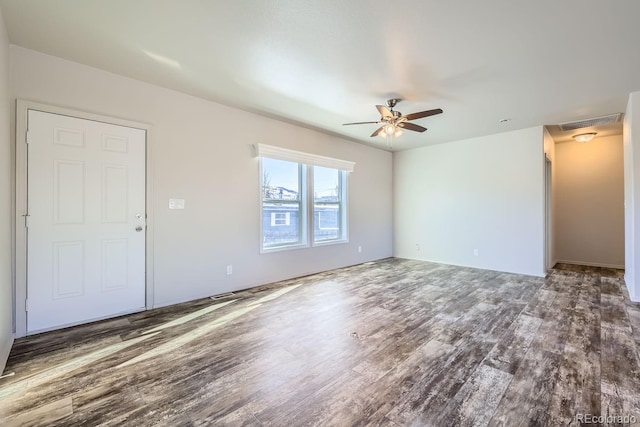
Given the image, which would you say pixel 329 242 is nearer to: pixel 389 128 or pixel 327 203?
pixel 327 203

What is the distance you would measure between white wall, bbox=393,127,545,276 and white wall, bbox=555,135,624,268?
6.45 ft

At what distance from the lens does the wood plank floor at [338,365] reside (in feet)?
5.49

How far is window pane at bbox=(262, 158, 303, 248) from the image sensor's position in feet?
15.0

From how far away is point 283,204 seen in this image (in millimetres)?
4832

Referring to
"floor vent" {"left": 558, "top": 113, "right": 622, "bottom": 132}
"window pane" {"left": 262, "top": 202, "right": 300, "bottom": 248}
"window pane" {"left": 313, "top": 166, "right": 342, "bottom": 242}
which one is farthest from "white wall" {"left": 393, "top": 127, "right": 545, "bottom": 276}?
"window pane" {"left": 262, "top": 202, "right": 300, "bottom": 248}

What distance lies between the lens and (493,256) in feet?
18.0

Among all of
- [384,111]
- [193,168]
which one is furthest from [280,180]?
[384,111]

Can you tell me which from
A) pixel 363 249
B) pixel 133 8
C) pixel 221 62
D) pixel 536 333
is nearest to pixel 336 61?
pixel 221 62

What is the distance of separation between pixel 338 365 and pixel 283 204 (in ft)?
10.0

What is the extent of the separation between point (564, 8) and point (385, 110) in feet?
5.51

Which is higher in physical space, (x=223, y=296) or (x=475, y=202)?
(x=475, y=202)

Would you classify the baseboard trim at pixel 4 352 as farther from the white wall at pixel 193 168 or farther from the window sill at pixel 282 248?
the window sill at pixel 282 248

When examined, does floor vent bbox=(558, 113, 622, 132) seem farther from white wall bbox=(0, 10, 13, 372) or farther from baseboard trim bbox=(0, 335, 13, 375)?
baseboard trim bbox=(0, 335, 13, 375)

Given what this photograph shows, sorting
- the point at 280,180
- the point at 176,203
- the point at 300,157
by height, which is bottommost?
the point at 176,203
